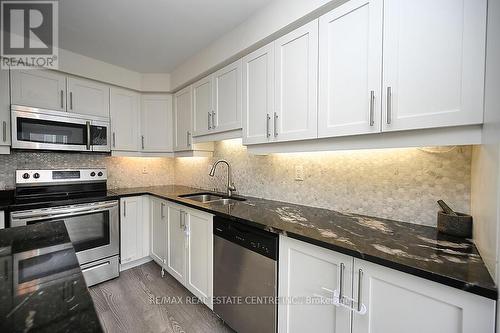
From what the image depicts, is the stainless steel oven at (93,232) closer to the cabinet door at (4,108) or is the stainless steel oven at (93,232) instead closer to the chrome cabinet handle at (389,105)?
the cabinet door at (4,108)

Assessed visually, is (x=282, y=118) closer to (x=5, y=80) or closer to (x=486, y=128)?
(x=486, y=128)

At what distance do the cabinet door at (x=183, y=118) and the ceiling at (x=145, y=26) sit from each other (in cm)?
42

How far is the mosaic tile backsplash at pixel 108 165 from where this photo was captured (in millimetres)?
2160

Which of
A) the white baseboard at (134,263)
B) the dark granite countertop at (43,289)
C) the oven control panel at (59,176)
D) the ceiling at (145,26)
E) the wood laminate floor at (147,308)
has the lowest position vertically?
the wood laminate floor at (147,308)

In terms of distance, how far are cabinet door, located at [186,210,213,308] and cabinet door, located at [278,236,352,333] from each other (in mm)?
697

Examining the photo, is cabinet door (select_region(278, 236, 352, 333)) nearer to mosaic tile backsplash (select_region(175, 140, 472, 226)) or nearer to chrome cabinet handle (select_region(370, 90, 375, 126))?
mosaic tile backsplash (select_region(175, 140, 472, 226))

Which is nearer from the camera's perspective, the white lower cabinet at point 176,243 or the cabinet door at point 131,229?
the white lower cabinet at point 176,243

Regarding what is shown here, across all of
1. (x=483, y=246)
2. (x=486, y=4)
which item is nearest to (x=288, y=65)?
(x=486, y=4)

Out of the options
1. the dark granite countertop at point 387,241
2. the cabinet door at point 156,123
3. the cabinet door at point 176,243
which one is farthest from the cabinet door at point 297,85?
the cabinet door at point 156,123

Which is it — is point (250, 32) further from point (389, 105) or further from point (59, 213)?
point (59, 213)

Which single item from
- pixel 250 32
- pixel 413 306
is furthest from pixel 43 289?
pixel 250 32

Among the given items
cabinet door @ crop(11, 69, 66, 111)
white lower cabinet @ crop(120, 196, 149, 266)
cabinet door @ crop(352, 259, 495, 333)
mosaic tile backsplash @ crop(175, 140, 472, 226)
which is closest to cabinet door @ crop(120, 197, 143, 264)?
white lower cabinet @ crop(120, 196, 149, 266)

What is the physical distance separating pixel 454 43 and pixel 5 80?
3279 mm

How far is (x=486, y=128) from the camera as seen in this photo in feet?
2.69
